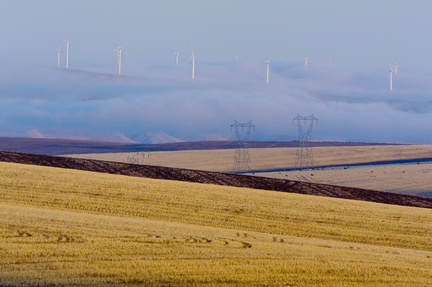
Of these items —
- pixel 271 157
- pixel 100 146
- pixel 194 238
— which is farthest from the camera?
pixel 100 146

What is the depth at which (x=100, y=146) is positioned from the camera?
136 m

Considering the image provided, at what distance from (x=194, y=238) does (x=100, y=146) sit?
125 meters

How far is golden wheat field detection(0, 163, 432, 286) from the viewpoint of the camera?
36.9ft

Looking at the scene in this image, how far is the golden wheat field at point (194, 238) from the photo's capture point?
11.3 metres

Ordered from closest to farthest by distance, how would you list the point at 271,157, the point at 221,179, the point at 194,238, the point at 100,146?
1. the point at 194,238
2. the point at 221,179
3. the point at 271,157
4. the point at 100,146

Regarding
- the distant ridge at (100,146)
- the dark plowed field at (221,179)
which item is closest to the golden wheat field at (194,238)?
the dark plowed field at (221,179)

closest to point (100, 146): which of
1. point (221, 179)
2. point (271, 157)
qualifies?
point (271, 157)

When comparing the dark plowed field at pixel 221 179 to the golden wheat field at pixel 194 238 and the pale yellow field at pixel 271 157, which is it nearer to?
the golden wheat field at pixel 194 238

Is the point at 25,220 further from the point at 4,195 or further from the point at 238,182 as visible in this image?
the point at 238,182

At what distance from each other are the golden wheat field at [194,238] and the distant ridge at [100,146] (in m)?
97.5

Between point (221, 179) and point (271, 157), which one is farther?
point (271, 157)

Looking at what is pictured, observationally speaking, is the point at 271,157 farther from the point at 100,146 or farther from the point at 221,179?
the point at 221,179

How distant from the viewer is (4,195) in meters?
22.9

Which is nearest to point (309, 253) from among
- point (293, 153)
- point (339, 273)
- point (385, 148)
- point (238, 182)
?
point (339, 273)
